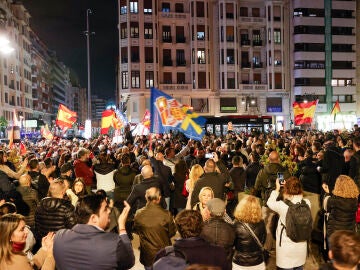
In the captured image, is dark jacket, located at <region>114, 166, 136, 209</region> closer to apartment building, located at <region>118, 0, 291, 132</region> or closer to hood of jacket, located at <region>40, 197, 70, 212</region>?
hood of jacket, located at <region>40, 197, 70, 212</region>

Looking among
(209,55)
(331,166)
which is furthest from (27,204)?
(209,55)

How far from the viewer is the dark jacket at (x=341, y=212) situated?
19.4ft

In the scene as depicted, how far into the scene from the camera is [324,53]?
57656 mm

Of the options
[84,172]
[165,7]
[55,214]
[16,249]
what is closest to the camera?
[16,249]

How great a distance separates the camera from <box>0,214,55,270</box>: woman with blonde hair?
11.9ft

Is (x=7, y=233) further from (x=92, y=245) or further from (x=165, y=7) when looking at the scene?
(x=165, y=7)

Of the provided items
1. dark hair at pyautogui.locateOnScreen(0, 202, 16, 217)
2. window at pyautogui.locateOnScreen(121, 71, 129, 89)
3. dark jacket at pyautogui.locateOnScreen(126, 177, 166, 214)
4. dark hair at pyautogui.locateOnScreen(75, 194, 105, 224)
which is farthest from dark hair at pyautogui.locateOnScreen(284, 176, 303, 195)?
window at pyautogui.locateOnScreen(121, 71, 129, 89)

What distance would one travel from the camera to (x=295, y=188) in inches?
223

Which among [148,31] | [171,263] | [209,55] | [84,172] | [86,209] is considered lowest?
[171,263]

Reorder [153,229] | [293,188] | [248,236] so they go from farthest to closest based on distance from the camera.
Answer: [293,188] → [153,229] → [248,236]

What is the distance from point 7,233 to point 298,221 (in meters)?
3.56

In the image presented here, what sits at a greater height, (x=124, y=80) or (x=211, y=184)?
(x=124, y=80)

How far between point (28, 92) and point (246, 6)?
45253 millimetres

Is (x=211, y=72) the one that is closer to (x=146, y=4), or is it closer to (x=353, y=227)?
(x=146, y=4)
